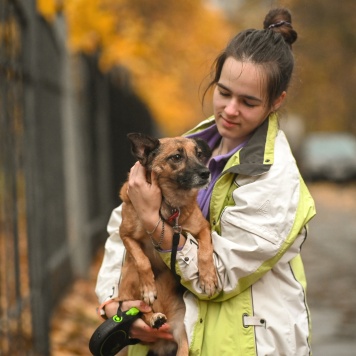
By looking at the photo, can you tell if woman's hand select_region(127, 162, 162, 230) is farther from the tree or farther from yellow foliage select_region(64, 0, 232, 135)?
yellow foliage select_region(64, 0, 232, 135)

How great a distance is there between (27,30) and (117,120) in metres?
6.98

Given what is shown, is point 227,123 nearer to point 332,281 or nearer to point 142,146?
point 142,146

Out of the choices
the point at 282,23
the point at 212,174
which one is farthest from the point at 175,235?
the point at 282,23

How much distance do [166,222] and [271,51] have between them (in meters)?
0.87

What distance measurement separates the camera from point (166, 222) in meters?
2.98

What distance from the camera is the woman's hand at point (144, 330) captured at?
3004mm

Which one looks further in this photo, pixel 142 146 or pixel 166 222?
pixel 142 146

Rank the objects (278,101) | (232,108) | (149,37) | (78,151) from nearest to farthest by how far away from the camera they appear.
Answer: (232,108) → (278,101) → (78,151) → (149,37)

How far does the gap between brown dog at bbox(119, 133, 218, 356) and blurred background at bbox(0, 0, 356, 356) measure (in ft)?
1.26

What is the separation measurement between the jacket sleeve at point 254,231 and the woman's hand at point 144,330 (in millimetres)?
286

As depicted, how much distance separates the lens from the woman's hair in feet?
9.80

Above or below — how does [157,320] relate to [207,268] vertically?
below

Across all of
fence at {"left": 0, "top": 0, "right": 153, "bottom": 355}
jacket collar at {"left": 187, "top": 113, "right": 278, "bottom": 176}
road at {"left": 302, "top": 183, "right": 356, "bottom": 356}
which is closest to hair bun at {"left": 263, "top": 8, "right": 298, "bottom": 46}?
jacket collar at {"left": 187, "top": 113, "right": 278, "bottom": 176}

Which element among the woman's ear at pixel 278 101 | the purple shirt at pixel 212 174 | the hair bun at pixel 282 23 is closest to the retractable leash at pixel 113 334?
the purple shirt at pixel 212 174
